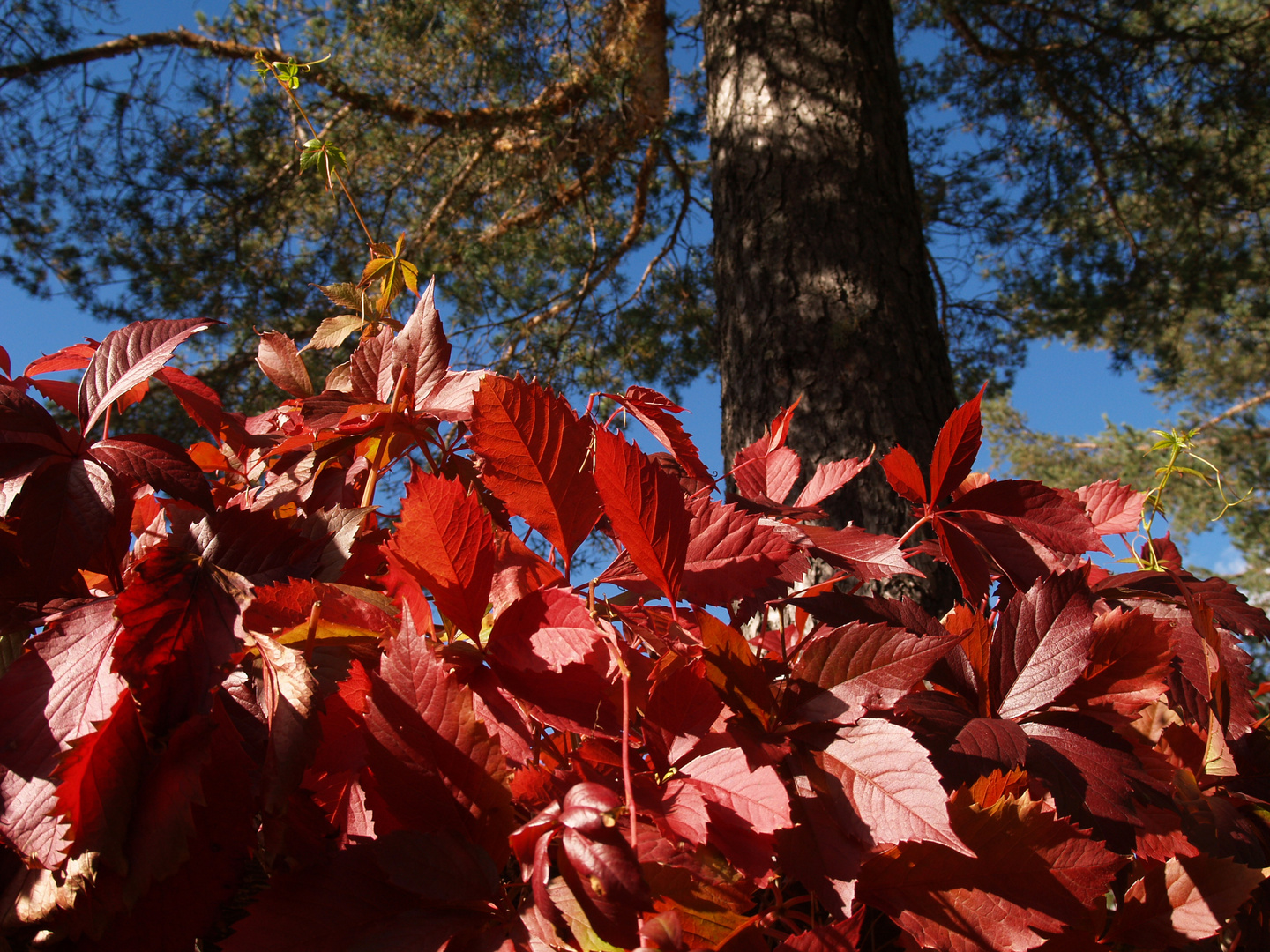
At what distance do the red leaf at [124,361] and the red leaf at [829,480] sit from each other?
1.24 ft

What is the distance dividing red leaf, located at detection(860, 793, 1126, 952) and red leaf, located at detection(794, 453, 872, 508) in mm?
241

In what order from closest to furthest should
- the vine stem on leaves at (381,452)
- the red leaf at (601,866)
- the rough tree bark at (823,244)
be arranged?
the red leaf at (601,866)
the vine stem on leaves at (381,452)
the rough tree bark at (823,244)

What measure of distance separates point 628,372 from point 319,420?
4.07 m

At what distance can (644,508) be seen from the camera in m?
0.32

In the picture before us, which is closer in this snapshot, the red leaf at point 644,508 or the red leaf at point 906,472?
the red leaf at point 644,508

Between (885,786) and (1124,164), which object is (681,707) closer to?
(885,786)

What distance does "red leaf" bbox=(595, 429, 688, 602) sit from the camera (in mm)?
316

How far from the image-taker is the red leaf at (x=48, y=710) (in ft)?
0.95

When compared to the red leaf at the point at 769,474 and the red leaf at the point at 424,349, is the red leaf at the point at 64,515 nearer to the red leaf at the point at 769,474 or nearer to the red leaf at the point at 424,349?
the red leaf at the point at 424,349

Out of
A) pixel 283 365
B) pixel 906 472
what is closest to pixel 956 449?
pixel 906 472

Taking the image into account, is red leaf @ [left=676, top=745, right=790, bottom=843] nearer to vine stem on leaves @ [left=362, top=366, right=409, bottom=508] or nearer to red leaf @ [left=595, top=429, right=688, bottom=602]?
red leaf @ [left=595, top=429, right=688, bottom=602]

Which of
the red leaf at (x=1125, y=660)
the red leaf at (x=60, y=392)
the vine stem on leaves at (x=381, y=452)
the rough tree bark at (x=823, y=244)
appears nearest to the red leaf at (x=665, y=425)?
the vine stem on leaves at (x=381, y=452)

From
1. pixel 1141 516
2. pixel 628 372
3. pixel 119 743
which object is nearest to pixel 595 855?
pixel 119 743

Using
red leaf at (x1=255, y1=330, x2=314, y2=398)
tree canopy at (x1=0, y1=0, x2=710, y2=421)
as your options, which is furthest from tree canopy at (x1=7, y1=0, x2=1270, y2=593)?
red leaf at (x1=255, y1=330, x2=314, y2=398)
